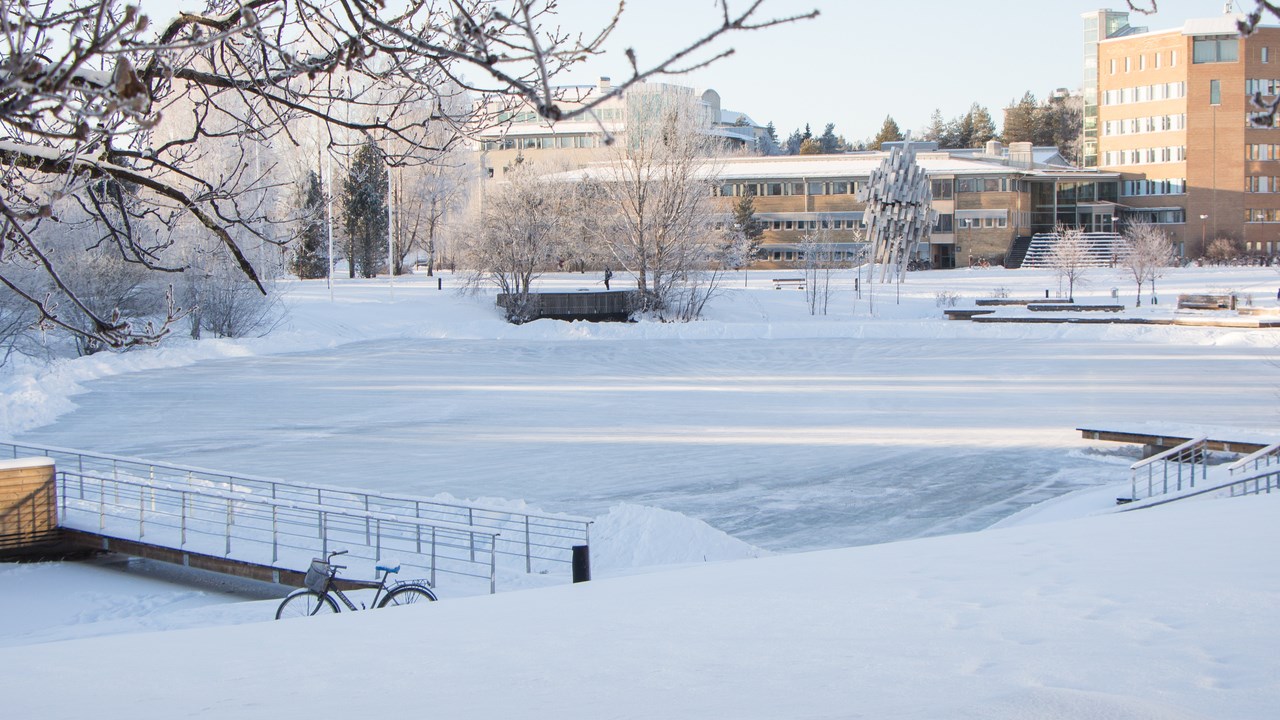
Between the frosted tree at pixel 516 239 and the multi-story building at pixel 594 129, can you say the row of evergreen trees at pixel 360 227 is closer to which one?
the multi-story building at pixel 594 129

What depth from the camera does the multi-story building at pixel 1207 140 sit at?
79.9 m

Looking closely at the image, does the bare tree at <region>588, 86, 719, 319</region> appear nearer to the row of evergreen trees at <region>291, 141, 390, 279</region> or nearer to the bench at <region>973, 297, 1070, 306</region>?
the bench at <region>973, 297, 1070, 306</region>

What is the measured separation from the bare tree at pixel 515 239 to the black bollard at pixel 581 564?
1537 inches

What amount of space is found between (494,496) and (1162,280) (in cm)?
5657

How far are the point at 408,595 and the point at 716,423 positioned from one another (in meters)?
12.7

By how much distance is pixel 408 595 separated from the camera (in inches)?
366

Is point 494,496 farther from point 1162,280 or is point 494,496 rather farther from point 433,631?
point 1162,280

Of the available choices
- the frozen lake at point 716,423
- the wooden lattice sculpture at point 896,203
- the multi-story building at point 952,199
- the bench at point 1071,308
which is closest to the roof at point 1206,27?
the multi-story building at point 952,199

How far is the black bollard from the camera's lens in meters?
10.8

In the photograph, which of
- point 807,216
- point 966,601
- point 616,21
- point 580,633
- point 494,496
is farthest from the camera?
point 807,216

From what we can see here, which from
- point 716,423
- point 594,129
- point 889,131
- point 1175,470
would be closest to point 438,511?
point 716,423

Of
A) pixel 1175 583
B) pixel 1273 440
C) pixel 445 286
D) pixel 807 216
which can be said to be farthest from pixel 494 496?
pixel 807 216

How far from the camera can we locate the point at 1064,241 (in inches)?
2254

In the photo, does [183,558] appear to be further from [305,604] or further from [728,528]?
[728,528]
